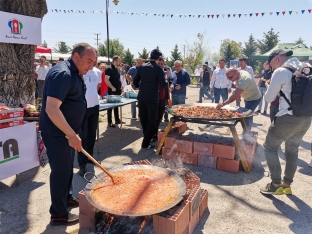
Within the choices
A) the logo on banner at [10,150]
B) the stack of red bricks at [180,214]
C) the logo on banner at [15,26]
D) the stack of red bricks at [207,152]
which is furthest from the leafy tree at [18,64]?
the stack of red bricks at [180,214]

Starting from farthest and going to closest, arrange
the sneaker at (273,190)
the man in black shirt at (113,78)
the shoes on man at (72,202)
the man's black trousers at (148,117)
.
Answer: the man in black shirt at (113,78) → the man's black trousers at (148,117) → the sneaker at (273,190) → the shoes on man at (72,202)

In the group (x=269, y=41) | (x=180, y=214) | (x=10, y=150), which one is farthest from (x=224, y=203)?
(x=269, y=41)

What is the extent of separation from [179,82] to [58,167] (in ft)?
17.4

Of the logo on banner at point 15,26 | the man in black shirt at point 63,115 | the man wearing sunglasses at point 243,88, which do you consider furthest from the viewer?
the man wearing sunglasses at point 243,88

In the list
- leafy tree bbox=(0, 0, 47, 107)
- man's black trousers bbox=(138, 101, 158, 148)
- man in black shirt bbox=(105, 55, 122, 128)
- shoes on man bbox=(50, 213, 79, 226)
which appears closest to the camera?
shoes on man bbox=(50, 213, 79, 226)

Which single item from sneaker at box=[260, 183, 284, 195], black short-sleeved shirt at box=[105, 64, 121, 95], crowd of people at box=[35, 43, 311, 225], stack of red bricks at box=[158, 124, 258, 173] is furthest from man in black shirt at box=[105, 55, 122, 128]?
sneaker at box=[260, 183, 284, 195]

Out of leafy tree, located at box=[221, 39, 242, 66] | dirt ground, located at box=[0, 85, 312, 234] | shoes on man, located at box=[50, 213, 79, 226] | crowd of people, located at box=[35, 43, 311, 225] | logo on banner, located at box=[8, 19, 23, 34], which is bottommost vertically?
dirt ground, located at box=[0, 85, 312, 234]

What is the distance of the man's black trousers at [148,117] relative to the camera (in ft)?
17.5

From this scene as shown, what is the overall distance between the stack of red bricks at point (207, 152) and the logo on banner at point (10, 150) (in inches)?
97.6

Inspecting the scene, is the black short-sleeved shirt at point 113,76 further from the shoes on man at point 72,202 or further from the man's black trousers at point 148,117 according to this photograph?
the shoes on man at point 72,202

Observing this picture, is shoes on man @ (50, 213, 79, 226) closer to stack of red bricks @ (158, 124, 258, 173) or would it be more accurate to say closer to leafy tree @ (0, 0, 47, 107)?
stack of red bricks @ (158, 124, 258, 173)

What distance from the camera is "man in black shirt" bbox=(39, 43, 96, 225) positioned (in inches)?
90.9

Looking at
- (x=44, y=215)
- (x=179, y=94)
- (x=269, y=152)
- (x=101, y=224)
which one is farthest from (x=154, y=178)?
(x=179, y=94)

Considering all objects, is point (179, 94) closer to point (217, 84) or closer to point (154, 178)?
point (217, 84)
